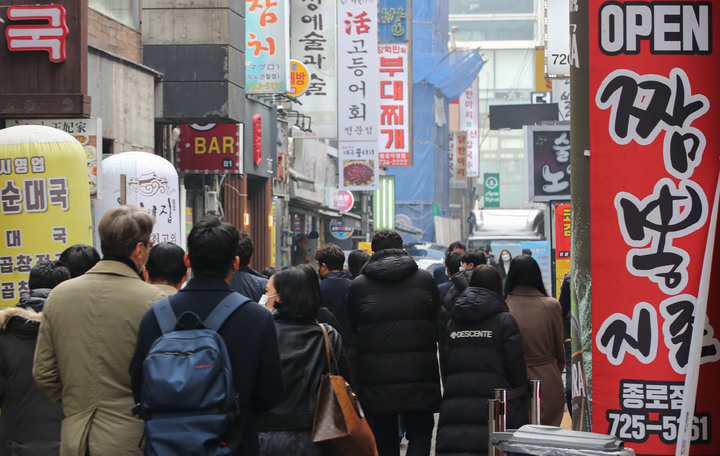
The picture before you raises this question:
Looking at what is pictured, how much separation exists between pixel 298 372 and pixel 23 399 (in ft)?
5.29

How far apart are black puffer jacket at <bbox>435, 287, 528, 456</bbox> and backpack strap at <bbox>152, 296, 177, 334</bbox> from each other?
314 cm

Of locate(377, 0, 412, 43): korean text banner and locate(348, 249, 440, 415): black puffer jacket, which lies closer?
locate(348, 249, 440, 415): black puffer jacket

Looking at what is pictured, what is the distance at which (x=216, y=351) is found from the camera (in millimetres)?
3910

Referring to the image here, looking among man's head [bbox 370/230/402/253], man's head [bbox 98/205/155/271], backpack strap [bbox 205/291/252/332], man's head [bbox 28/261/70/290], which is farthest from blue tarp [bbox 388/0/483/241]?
backpack strap [bbox 205/291/252/332]

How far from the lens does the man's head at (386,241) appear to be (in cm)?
830

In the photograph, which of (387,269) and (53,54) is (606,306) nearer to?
(387,269)

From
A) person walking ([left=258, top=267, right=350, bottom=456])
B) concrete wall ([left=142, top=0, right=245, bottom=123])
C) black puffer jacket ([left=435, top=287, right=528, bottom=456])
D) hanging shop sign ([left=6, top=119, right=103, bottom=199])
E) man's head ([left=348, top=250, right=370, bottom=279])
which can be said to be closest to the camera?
person walking ([left=258, top=267, right=350, bottom=456])

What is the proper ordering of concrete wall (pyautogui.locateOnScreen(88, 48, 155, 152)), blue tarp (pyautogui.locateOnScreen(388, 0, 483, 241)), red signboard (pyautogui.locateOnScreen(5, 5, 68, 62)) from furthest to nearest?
blue tarp (pyautogui.locateOnScreen(388, 0, 483, 241)), concrete wall (pyautogui.locateOnScreen(88, 48, 155, 152)), red signboard (pyautogui.locateOnScreen(5, 5, 68, 62))

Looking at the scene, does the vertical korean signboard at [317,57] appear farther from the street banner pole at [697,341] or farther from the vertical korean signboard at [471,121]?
the vertical korean signboard at [471,121]

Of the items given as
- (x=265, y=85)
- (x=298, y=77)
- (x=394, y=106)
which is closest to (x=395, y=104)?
(x=394, y=106)

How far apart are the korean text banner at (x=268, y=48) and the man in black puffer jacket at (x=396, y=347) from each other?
14721 millimetres

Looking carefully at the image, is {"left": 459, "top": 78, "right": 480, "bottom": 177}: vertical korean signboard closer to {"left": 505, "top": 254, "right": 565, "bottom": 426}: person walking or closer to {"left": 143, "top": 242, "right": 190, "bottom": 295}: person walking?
{"left": 505, "top": 254, "right": 565, "bottom": 426}: person walking

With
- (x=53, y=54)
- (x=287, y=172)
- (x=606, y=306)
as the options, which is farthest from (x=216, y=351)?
(x=287, y=172)

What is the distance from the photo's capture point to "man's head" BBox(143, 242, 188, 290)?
5.97 m
